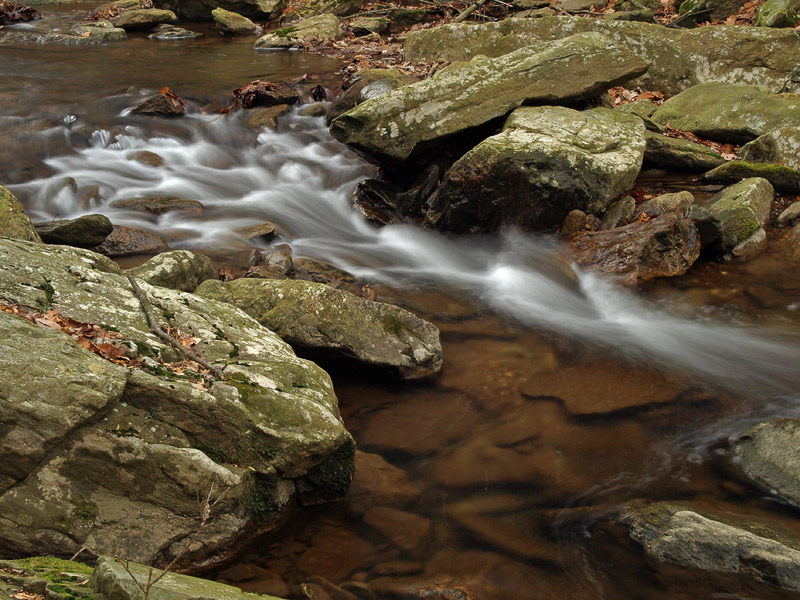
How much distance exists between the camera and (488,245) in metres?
8.23

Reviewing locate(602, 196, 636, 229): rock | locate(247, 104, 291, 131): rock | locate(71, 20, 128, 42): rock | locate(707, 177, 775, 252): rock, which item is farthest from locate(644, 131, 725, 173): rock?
locate(71, 20, 128, 42): rock

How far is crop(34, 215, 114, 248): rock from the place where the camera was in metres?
6.71

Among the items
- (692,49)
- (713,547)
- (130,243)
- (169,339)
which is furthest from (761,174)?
(130,243)

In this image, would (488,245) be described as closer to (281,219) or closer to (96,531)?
(281,219)

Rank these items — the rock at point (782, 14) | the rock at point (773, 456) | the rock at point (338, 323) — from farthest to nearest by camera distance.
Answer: the rock at point (782, 14)
the rock at point (338, 323)
the rock at point (773, 456)

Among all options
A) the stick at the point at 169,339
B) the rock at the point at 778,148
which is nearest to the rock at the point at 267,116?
the rock at the point at 778,148

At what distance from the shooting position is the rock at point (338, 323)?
5.12m

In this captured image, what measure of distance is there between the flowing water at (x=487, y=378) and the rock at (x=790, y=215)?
71 cm

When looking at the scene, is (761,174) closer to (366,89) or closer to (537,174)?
(537,174)

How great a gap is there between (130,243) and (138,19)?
13831 mm

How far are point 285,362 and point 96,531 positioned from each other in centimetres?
151

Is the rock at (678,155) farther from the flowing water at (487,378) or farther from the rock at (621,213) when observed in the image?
the flowing water at (487,378)

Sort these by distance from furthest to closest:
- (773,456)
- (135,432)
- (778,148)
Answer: (778,148)
(773,456)
(135,432)

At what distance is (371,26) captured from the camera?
1783 cm
